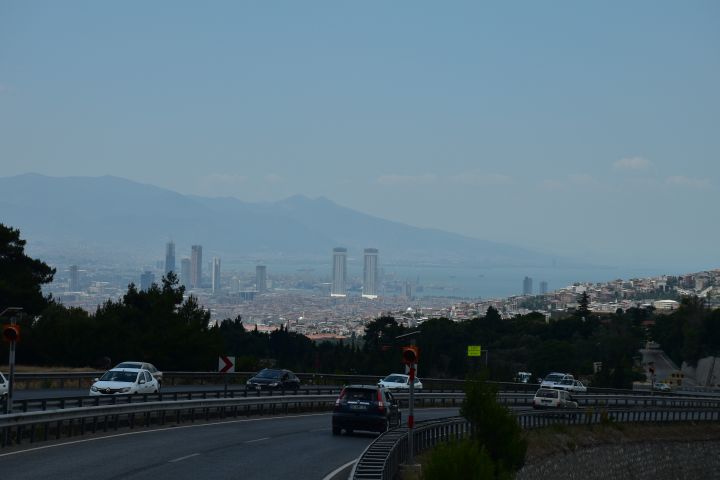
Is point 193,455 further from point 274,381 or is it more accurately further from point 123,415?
point 274,381

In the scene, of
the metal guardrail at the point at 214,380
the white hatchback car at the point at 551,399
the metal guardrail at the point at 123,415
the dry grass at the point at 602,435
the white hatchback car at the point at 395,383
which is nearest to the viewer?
the metal guardrail at the point at 123,415

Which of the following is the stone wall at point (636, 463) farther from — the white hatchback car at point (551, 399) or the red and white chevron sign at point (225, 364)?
the red and white chevron sign at point (225, 364)

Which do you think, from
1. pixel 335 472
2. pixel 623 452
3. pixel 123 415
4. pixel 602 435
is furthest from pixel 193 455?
pixel 623 452

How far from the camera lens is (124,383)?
43188 mm

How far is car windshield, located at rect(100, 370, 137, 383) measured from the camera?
43.5 meters

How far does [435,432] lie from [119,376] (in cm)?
1487

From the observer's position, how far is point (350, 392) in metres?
37.4

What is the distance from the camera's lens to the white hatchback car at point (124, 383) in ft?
139

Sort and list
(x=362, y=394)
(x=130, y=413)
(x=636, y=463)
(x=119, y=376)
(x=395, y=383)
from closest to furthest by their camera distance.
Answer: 1. (x=130, y=413)
2. (x=362, y=394)
3. (x=119, y=376)
4. (x=636, y=463)
5. (x=395, y=383)

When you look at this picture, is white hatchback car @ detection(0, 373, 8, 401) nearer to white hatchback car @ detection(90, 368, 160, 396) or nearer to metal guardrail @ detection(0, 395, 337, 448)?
white hatchback car @ detection(90, 368, 160, 396)

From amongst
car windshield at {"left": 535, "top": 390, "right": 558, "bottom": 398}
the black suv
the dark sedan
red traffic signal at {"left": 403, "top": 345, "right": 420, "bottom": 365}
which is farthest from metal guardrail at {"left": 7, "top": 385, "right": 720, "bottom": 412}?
red traffic signal at {"left": 403, "top": 345, "right": 420, "bottom": 365}

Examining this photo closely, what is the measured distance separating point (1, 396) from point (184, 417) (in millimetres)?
6113

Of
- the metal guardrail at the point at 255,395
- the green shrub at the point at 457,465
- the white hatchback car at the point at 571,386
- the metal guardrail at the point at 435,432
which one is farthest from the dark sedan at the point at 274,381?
the green shrub at the point at 457,465

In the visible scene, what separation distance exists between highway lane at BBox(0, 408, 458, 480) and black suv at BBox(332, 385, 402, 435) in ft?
1.62
